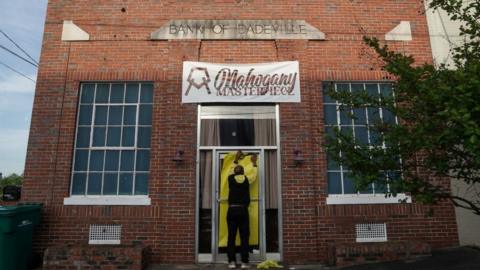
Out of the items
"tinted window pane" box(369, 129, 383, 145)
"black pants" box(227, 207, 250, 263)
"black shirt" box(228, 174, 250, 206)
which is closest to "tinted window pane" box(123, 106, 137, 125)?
"black shirt" box(228, 174, 250, 206)

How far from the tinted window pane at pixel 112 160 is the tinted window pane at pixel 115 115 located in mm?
614

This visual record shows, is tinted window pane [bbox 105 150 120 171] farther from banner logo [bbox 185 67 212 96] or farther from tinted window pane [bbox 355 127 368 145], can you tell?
tinted window pane [bbox 355 127 368 145]

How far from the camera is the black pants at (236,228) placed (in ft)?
24.2

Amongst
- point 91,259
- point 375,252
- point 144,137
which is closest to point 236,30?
point 144,137

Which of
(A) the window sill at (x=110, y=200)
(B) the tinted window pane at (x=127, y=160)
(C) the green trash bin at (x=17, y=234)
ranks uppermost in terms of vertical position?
(B) the tinted window pane at (x=127, y=160)

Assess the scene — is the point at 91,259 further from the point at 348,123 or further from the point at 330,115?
the point at 348,123

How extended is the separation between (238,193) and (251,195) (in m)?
0.61

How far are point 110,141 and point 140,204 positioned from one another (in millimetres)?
1484

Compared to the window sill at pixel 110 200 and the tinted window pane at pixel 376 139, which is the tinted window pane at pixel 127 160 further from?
the tinted window pane at pixel 376 139

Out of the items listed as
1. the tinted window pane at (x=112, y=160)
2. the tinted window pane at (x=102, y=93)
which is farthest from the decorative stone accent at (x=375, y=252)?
the tinted window pane at (x=102, y=93)

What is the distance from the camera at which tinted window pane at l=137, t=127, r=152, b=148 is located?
8.29 meters

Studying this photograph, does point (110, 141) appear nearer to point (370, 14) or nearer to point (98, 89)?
point (98, 89)

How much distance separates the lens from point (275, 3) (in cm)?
891

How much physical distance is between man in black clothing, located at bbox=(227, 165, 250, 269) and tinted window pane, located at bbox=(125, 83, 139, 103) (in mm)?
2823
